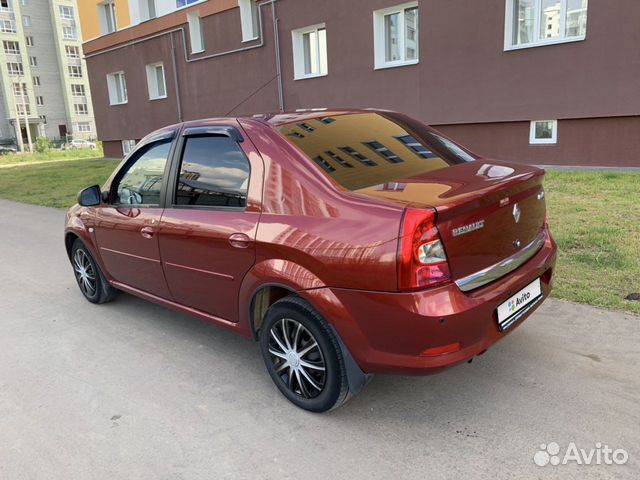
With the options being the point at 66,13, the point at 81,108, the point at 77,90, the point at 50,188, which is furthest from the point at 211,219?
the point at 66,13

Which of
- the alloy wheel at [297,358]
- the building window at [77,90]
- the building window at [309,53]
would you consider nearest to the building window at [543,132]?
the building window at [309,53]

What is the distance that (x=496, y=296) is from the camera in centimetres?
272

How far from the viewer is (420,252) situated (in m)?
2.49

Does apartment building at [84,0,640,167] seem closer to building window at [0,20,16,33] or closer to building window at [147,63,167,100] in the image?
building window at [147,63,167,100]

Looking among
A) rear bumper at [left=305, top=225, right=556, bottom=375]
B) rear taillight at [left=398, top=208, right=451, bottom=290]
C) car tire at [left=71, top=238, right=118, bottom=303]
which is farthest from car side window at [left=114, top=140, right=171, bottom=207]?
rear taillight at [left=398, top=208, right=451, bottom=290]

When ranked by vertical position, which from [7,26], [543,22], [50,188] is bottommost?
[50,188]

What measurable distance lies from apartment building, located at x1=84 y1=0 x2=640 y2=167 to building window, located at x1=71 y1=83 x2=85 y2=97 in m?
56.3

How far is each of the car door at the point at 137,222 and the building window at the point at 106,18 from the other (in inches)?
845

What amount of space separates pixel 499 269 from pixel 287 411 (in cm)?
148

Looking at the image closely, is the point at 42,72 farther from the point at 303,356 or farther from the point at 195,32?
the point at 303,356

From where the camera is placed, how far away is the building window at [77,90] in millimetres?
68312

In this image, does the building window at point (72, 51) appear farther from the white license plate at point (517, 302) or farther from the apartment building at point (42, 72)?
the white license plate at point (517, 302)

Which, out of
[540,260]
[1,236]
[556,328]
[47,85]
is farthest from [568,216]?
[47,85]

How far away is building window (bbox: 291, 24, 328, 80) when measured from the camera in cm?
1479
